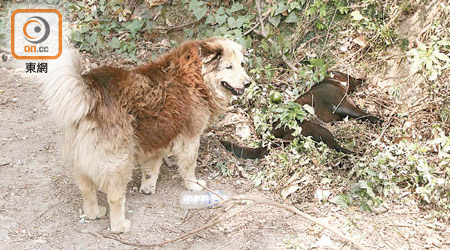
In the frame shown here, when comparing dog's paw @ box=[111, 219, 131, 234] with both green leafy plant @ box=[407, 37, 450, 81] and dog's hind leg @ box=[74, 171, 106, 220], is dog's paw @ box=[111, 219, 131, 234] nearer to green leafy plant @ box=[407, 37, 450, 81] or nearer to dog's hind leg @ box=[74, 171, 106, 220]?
dog's hind leg @ box=[74, 171, 106, 220]

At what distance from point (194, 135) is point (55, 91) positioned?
1507mm

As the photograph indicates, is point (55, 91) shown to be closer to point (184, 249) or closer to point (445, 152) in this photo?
point (184, 249)

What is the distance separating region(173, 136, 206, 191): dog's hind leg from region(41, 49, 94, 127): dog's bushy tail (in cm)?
118

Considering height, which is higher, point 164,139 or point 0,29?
point 164,139

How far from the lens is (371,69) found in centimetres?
608

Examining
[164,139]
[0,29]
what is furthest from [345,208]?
[0,29]

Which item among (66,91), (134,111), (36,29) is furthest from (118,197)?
(36,29)

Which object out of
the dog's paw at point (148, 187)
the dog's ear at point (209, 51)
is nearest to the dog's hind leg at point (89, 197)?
the dog's paw at point (148, 187)


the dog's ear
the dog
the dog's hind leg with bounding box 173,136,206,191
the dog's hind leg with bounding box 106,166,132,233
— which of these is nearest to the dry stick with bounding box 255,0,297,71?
the dog

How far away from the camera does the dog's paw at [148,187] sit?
4.81 meters

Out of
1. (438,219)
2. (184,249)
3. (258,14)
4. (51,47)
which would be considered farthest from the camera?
(51,47)

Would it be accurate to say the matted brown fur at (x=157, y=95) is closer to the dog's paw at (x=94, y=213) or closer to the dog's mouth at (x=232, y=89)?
the dog's mouth at (x=232, y=89)

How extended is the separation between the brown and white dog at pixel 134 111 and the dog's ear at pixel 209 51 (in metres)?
0.01

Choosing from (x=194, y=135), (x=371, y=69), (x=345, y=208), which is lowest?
(x=345, y=208)
